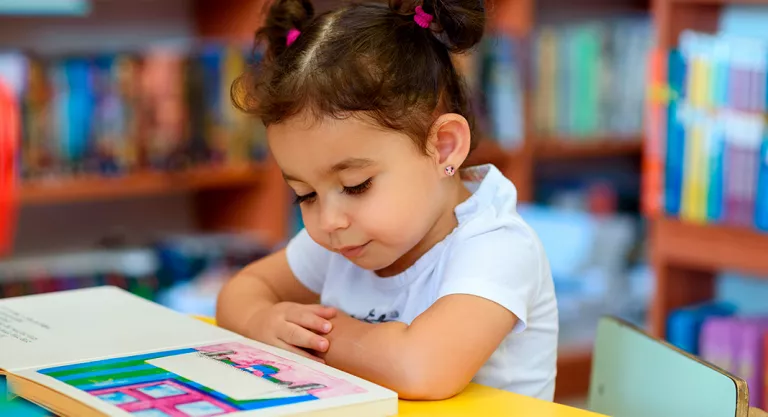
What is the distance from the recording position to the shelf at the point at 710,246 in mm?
2207

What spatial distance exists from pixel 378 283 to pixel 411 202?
6.8 inches

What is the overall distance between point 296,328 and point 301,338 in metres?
0.02

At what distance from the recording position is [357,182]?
106 cm

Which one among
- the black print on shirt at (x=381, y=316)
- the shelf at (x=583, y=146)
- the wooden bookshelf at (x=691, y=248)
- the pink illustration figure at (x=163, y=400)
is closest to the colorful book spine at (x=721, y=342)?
the wooden bookshelf at (x=691, y=248)

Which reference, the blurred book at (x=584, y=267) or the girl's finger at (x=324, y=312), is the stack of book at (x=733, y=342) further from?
the girl's finger at (x=324, y=312)

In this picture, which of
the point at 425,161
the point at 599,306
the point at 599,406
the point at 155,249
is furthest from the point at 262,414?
the point at 599,306

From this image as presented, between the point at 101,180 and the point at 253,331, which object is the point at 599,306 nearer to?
the point at 101,180

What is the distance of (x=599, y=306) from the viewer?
10.1ft

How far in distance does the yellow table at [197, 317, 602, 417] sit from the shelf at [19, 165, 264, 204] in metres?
1.63

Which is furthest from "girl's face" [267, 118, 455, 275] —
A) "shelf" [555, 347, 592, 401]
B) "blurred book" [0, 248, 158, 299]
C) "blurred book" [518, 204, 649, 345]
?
"shelf" [555, 347, 592, 401]

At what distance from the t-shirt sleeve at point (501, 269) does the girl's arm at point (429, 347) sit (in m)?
0.01

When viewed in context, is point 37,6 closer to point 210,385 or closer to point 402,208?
point 402,208

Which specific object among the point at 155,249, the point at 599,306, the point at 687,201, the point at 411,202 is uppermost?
the point at 411,202

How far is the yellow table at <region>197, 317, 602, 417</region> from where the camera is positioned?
92 centimetres
